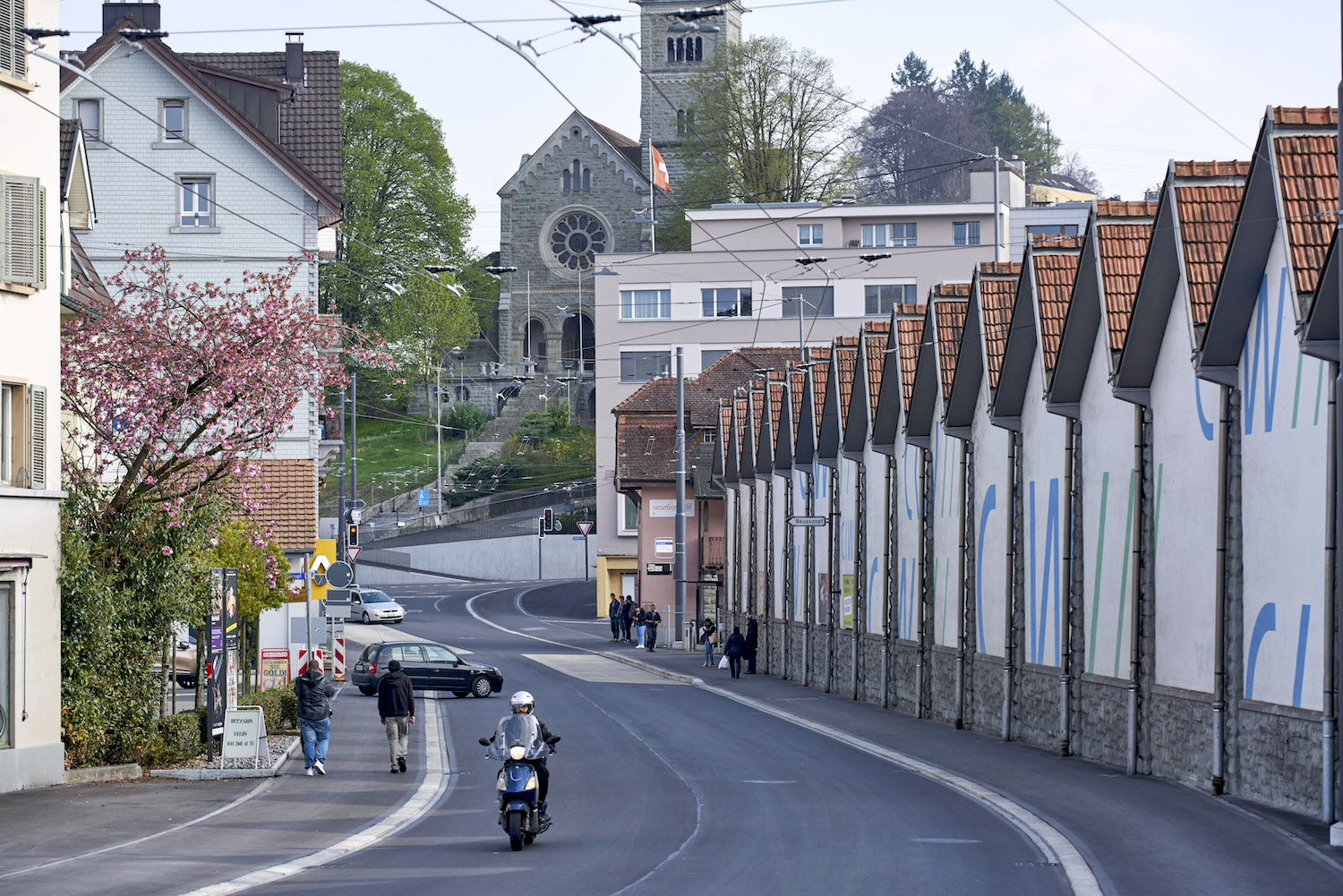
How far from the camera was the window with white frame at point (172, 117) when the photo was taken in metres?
45.2

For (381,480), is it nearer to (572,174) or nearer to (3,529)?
(572,174)

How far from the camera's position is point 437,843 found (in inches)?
637

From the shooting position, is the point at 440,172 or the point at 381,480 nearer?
the point at 440,172

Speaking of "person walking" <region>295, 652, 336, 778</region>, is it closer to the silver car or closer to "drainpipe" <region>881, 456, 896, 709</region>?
"drainpipe" <region>881, 456, 896, 709</region>

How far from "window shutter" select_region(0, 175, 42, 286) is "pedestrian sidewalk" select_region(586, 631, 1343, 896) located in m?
12.9

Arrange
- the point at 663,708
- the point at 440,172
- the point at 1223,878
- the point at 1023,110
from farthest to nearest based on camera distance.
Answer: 1. the point at 1023,110
2. the point at 440,172
3. the point at 663,708
4. the point at 1223,878

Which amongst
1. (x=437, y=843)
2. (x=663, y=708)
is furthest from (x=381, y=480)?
(x=437, y=843)

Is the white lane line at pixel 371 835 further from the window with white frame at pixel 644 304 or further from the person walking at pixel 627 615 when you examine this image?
the window with white frame at pixel 644 304

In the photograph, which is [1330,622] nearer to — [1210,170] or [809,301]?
[1210,170]

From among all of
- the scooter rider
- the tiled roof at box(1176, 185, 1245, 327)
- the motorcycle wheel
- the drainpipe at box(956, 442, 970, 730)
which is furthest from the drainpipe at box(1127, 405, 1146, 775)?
the motorcycle wheel

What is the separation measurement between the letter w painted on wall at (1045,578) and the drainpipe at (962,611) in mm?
3307

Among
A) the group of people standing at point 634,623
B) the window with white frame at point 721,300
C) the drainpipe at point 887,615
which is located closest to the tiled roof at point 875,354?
the drainpipe at point 887,615

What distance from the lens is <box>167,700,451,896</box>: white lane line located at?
1350 cm

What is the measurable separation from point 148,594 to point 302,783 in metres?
3.45
